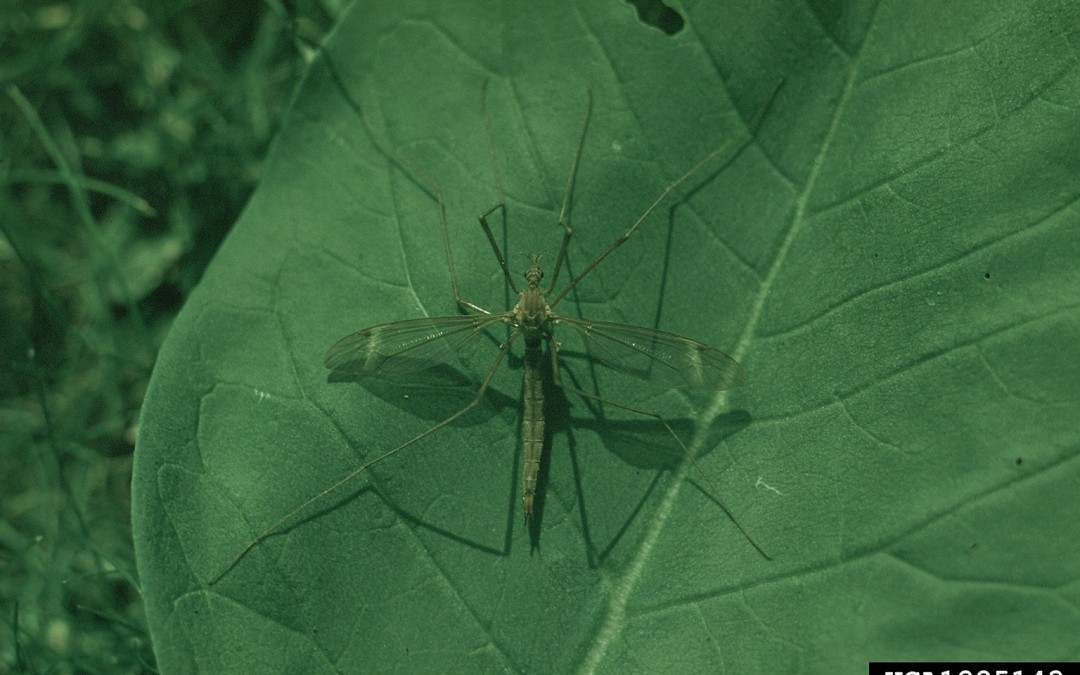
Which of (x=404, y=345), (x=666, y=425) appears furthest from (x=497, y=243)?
(x=666, y=425)

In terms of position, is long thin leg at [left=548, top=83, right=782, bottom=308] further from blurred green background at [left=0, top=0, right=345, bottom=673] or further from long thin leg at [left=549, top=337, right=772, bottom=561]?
blurred green background at [left=0, top=0, right=345, bottom=673]

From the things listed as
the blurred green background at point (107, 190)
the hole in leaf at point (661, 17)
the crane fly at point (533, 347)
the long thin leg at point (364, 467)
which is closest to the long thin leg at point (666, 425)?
the crane fly at point (533, 347)

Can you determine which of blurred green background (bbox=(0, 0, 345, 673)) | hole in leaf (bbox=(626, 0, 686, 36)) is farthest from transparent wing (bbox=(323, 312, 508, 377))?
blurred green background (bbox=(0, 0, 345, 673))

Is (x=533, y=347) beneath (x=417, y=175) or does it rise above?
beneath

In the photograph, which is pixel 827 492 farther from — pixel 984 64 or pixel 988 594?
pixel 984 64

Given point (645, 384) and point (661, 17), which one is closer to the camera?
point (645, 384)

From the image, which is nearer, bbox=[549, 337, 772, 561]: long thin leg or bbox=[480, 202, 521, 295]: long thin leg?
bbox=[549, 337, 772, 561]: long thin leg

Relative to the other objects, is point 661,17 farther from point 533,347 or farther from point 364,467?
point 364,467
